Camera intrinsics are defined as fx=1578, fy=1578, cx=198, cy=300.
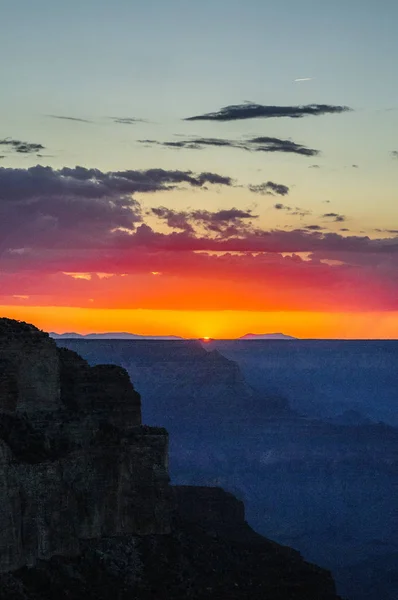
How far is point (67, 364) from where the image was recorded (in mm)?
94375

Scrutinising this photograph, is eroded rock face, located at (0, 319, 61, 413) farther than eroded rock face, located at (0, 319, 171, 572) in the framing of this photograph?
Yes

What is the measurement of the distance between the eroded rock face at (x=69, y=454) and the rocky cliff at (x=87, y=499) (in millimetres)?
74

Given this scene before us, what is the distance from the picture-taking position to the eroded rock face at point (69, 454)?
78.2 m

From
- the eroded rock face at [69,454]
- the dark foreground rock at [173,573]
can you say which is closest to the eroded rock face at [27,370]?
the eroded rock face at [69,454]

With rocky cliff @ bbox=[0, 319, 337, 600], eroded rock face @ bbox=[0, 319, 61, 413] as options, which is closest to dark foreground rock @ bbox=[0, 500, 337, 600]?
rocky cliff @ bbox=[0, 319, 337, 600]

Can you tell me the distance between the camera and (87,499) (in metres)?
85.4

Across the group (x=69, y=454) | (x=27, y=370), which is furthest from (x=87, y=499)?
(x=27, y=370)

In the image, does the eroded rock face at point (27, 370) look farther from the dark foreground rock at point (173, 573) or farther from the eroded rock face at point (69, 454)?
the dark foreground rock at point (173, 573)

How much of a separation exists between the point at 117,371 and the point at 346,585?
284 feet

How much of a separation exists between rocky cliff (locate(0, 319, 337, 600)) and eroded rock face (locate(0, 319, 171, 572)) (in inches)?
2.9

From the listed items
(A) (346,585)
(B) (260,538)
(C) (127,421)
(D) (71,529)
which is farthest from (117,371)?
(A) (346,585)

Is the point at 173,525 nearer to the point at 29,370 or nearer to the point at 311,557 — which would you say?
the point at 29,370

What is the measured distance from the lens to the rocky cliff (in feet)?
252

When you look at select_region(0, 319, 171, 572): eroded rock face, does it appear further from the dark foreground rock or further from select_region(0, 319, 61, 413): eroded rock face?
the dark foreground rock
